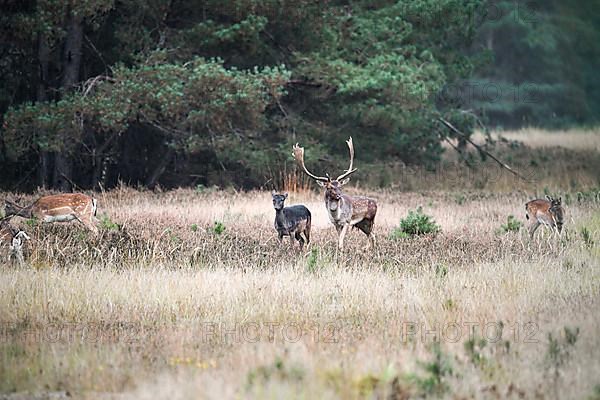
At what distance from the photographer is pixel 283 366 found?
7.57 m

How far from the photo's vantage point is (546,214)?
14.9 metres

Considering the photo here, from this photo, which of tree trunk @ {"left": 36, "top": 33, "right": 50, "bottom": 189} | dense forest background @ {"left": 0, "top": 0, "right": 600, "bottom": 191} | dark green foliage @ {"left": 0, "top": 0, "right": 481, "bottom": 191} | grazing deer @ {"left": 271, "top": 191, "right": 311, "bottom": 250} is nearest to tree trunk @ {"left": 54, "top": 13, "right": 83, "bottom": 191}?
dense forest background @ {"left": 0, "top": 0, "right": 600, "bottom": 191}

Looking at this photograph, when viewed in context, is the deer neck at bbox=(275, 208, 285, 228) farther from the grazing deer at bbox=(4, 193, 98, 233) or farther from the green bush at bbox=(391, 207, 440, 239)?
the grazing deer at bbox=(4, 193, 98, 233)

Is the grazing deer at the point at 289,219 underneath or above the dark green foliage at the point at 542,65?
underneath

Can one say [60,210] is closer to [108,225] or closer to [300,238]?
[108,225]

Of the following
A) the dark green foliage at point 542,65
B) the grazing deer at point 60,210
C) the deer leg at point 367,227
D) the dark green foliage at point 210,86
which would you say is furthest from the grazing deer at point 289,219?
the dark green foliage at point 542,65

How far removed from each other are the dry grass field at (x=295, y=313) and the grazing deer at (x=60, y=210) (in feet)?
0.65

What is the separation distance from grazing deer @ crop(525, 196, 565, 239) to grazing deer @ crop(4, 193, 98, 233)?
6.40 meters

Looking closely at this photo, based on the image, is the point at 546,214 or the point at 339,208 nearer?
the point at 339,208

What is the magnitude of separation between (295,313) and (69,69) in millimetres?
13922

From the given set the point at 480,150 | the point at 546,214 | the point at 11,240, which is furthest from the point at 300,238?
the point at 480,150

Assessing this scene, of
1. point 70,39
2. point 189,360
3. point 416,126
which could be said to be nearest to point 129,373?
point 189,360

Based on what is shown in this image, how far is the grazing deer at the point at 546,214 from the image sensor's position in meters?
14.8

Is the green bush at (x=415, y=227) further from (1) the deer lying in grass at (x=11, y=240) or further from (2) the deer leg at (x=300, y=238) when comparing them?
(1) the deer lying in grass at (x=11, y=240)
